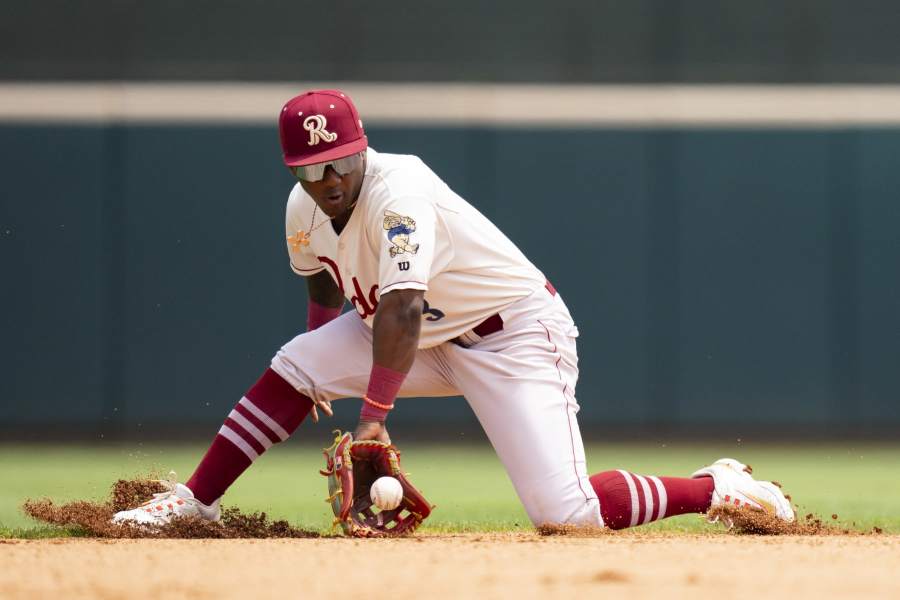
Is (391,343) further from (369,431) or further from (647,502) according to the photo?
(647,502)

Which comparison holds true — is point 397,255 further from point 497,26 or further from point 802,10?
point 802,10

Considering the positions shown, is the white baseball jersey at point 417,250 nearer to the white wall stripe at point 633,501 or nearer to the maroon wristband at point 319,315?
the maroon wristband at point 319,315

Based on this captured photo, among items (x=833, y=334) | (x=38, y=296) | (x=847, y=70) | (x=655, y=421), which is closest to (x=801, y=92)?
(x=847, y=70)

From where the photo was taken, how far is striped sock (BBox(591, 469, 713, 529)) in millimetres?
3756

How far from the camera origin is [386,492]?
3.54 m

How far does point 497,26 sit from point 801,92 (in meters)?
1.98

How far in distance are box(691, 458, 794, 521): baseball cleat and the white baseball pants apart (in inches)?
15.7

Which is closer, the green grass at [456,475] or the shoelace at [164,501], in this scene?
the shoelace at [164,501]

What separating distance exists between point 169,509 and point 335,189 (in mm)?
1059

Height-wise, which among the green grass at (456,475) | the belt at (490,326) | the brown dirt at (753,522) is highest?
the belt at (490,326)

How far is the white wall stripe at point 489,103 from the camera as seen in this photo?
787 centimetres

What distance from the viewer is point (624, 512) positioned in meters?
3.76

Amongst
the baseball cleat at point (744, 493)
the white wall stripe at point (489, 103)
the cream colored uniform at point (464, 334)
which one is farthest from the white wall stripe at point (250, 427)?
the white wall stripe at point (489, 103)

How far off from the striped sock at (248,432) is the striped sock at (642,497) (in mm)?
953
